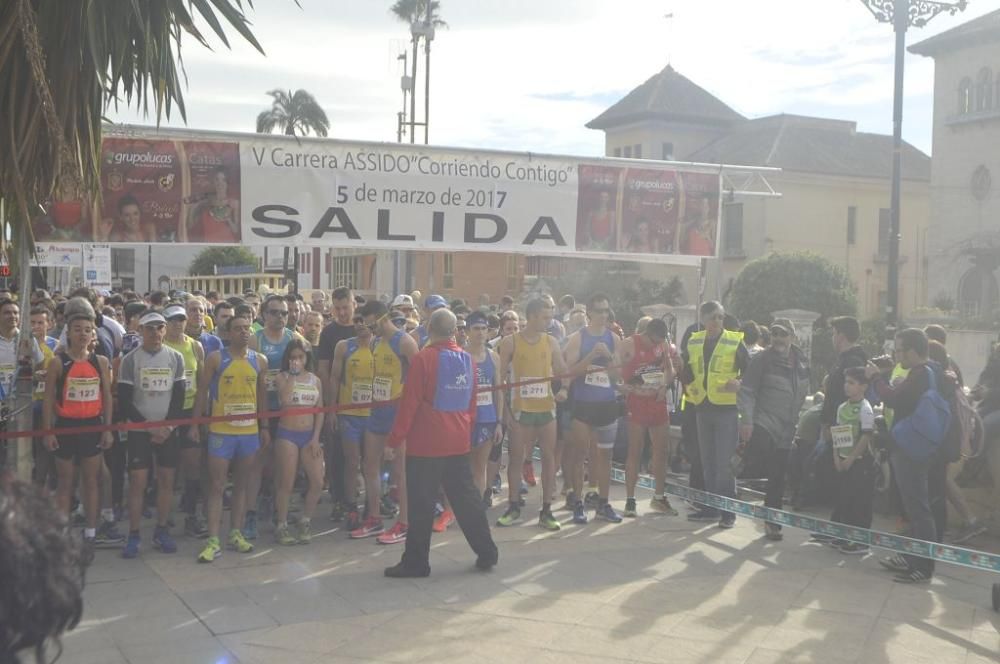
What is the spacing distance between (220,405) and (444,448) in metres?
1.93

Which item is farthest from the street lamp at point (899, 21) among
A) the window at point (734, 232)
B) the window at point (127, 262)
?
the window at point (127, 262)

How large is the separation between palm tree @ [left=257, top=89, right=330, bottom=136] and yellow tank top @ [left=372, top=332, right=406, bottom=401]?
187 feet

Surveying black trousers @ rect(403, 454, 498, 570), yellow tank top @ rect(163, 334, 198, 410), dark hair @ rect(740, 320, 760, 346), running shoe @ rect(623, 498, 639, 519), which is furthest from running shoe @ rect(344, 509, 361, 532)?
dark hair @ rect(740, 320, 760, 346)

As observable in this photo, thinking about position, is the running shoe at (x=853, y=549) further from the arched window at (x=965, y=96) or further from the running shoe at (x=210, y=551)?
the arched window at (x=965, y=96)

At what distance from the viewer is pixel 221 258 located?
5541 cm

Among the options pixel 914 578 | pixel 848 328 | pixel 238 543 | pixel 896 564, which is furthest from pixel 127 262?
pixel 914 578

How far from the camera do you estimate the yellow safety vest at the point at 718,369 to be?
9.68m

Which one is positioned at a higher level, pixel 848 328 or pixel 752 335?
pixel 848 328

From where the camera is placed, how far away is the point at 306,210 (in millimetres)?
10039

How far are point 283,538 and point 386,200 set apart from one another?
343 centimetres

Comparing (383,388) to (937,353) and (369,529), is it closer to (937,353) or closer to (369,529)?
(369,529)

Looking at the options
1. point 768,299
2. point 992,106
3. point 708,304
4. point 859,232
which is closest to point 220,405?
point 708,304

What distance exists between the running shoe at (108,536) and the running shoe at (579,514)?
3853 millimetres

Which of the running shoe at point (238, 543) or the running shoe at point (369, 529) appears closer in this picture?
the running shoe at point (238, 543)
